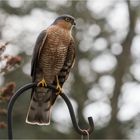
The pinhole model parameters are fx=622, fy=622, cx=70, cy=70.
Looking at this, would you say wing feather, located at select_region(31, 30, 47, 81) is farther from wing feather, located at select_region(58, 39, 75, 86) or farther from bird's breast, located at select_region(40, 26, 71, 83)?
wing feather, located at select_region(58, 39, 75, 86)

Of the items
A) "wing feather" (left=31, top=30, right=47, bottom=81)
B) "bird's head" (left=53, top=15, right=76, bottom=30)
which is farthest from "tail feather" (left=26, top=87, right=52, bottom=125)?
"bird's head" (left=53, top=15, right=76, bottom=30)

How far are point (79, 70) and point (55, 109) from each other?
91 centimetres

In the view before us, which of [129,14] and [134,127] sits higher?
[129,14]

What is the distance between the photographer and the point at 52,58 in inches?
191

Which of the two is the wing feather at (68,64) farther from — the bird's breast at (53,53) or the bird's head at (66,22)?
the bird's head at (66,22)

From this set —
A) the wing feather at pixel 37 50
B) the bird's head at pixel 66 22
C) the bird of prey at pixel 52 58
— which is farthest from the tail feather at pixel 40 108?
the bird's head at pixel 66 22

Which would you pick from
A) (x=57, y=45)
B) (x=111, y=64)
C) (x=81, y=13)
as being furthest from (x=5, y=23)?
(x=57, y=45)

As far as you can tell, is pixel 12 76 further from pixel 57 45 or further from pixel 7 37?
pixel 57 45

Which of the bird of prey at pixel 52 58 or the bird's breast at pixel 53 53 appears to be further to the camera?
the bird's breast at pixel 53 53

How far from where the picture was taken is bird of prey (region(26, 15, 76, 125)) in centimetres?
454

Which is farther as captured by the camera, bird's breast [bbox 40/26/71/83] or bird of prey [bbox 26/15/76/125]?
bird's breast [bbox 40/26/71/83]

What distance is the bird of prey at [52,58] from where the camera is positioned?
4.54 m

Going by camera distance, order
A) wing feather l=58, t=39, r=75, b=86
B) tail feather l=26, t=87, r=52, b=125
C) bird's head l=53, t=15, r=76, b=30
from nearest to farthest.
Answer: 1. tail feather l=26, t=87, r=52, b=125
2. wing feather l=58, t=39, r=75, b=86
3. bird's head l=53, t=15, r=76, b=30

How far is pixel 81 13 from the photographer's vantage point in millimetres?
11133
